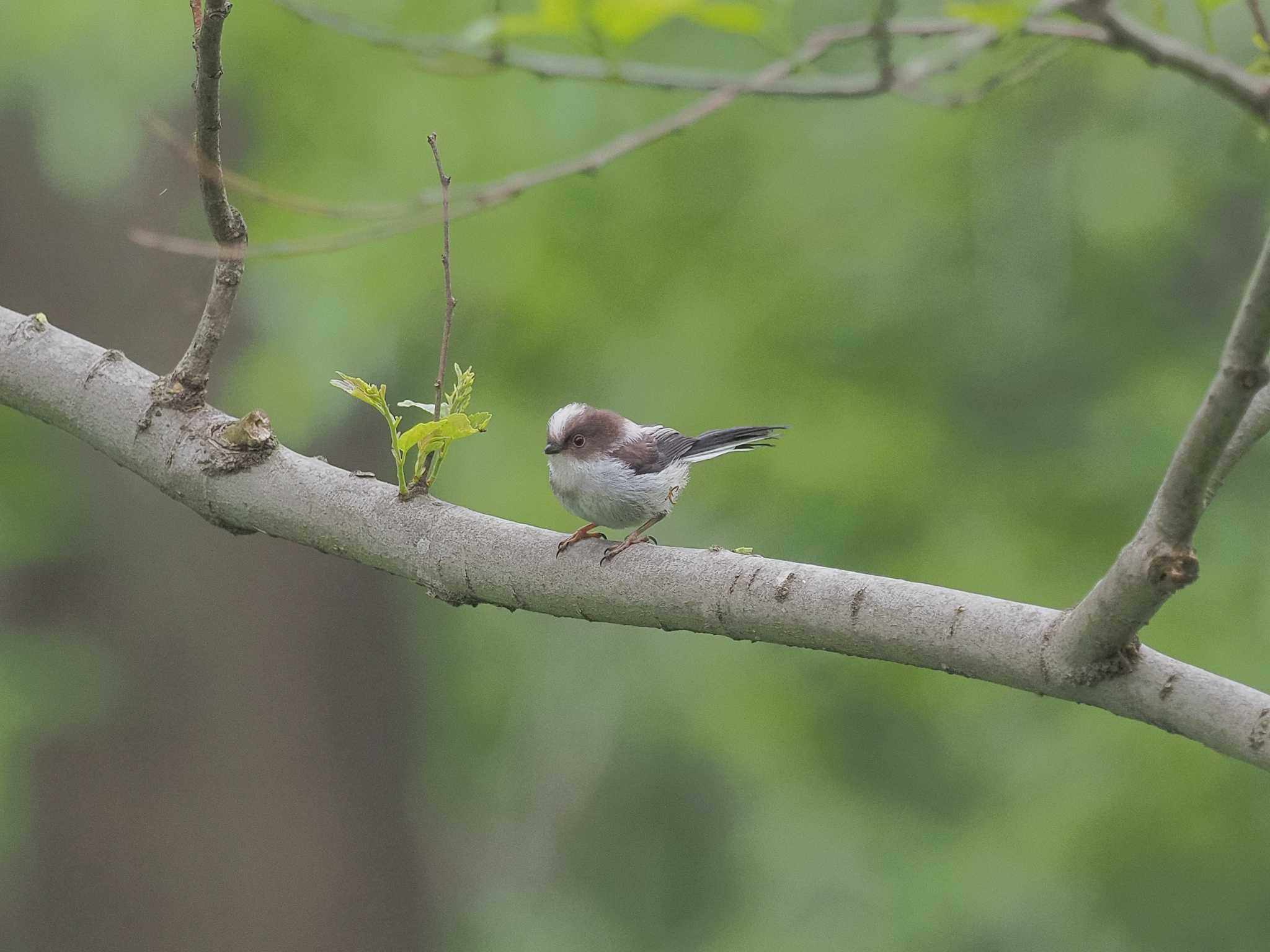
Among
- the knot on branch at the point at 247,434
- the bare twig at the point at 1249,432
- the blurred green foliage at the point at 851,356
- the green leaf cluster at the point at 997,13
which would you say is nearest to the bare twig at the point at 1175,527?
the bare twig at the point at 1249,432

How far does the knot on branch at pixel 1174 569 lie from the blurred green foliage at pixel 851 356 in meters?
4.16

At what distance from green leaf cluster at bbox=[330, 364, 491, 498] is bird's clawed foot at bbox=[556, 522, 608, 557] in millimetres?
333

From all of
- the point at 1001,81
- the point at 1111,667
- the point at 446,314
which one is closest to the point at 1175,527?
the point at 1111,667

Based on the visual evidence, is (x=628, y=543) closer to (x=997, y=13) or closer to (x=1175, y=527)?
(x=1175, y=527)

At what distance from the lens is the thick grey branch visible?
2166 mm

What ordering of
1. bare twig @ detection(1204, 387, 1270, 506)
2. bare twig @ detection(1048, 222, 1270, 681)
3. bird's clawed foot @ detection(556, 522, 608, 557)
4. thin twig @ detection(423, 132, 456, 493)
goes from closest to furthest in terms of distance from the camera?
bare twig @ detection(1048, 222, 1270, 681), bare twig @ detection(1204, 387, 1270, 506), thin twig @ detection(423, 132, 456, 493), bird's clawed foot @ detection(556, 522, 608, 557)

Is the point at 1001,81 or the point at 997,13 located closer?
the point at 997,13

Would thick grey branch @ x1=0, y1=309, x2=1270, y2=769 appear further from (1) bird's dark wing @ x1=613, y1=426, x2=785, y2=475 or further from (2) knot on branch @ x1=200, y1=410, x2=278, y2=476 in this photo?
(1) bird's dark wing @ x1=613, y1=426, x2=785, y2=475

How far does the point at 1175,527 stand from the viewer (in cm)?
197

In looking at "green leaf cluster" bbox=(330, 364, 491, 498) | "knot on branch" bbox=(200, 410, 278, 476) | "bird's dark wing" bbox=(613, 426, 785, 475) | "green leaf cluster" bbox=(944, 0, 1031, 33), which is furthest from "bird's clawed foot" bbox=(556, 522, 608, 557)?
"green leaf cluster" bbox=(944, 0, 1031, 33)

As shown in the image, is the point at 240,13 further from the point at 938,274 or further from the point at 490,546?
the point at 490,546

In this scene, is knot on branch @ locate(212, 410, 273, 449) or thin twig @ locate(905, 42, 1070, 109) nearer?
thin twig @ locate(905, 42, 1070, 109)

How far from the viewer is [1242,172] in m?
6.41

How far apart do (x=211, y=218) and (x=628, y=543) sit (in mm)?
1372
